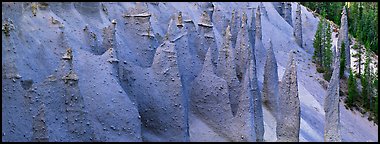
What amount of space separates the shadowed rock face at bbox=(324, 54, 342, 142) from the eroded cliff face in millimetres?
33

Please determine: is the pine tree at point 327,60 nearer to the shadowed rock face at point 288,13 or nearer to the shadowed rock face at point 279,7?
the shadowed rock face at point 288,13

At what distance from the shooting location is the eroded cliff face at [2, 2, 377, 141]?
10.8m

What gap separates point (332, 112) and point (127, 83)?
5.74 meters

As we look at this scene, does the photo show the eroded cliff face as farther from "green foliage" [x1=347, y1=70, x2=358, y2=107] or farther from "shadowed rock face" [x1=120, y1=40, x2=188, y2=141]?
"green foliage" [x1=347, y1=70, x2=358, y2=107]

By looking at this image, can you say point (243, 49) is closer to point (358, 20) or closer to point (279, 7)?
point (279, 7)

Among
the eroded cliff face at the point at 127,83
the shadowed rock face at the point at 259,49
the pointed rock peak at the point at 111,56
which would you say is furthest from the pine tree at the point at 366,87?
the pointed rock peak at the point at 111,56

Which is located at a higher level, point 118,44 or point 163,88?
point 118,44

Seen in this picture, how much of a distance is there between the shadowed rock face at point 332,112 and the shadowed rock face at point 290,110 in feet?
2.85

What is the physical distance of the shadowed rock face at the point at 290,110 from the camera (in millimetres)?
14711

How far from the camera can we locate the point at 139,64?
48.9 feet

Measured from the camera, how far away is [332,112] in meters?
14.9

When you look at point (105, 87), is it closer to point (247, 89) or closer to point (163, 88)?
point (163, 88)

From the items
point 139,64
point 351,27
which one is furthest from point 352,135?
point 351,27

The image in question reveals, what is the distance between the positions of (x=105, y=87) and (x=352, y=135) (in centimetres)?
1384
